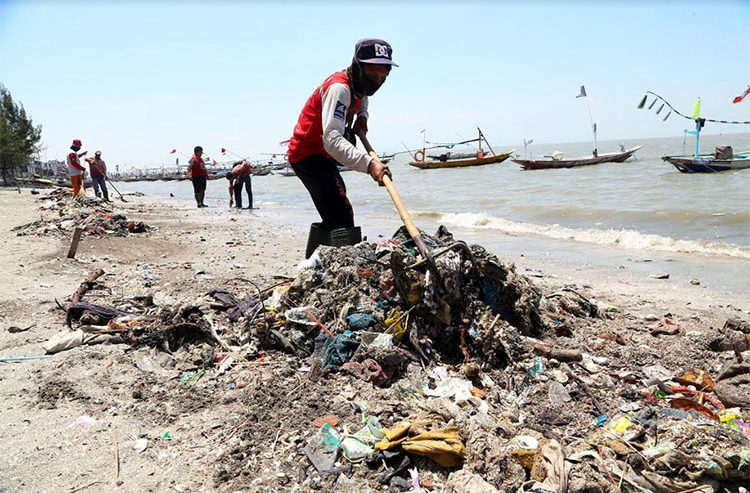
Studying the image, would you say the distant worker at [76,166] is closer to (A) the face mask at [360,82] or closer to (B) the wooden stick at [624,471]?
(A) the face mask at [360,82]

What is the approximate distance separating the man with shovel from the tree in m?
32.8

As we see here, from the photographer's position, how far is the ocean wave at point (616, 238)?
7485mm

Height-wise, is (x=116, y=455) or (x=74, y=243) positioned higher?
(x=74, y=243)

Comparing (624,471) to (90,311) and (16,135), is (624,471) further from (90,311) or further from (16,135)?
(16,135)

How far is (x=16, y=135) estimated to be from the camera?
1180 inches

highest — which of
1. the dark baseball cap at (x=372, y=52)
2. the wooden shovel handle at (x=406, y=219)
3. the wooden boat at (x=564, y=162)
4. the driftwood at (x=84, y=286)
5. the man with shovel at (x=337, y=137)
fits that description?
the wooden boat at (x=564, y=162)

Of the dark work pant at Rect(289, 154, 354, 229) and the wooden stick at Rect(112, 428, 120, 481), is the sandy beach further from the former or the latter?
the dark work pant at Rect(289, 154, 354, 229)

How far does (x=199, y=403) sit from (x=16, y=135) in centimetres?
3635

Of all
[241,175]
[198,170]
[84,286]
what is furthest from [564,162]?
[84,286]

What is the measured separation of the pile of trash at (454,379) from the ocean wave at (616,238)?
5006mm

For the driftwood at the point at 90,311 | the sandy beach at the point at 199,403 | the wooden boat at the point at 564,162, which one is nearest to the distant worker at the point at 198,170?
the sandy beach at the point at 199,403

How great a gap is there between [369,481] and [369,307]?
111 cm

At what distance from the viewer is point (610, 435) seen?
1.95 m

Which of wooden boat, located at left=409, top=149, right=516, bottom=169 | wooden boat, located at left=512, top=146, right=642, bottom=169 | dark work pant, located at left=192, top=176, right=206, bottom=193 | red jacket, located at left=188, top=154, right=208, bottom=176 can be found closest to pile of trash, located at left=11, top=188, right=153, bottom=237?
red jacket, located at left=188, top=154, right=208, bottom=176
